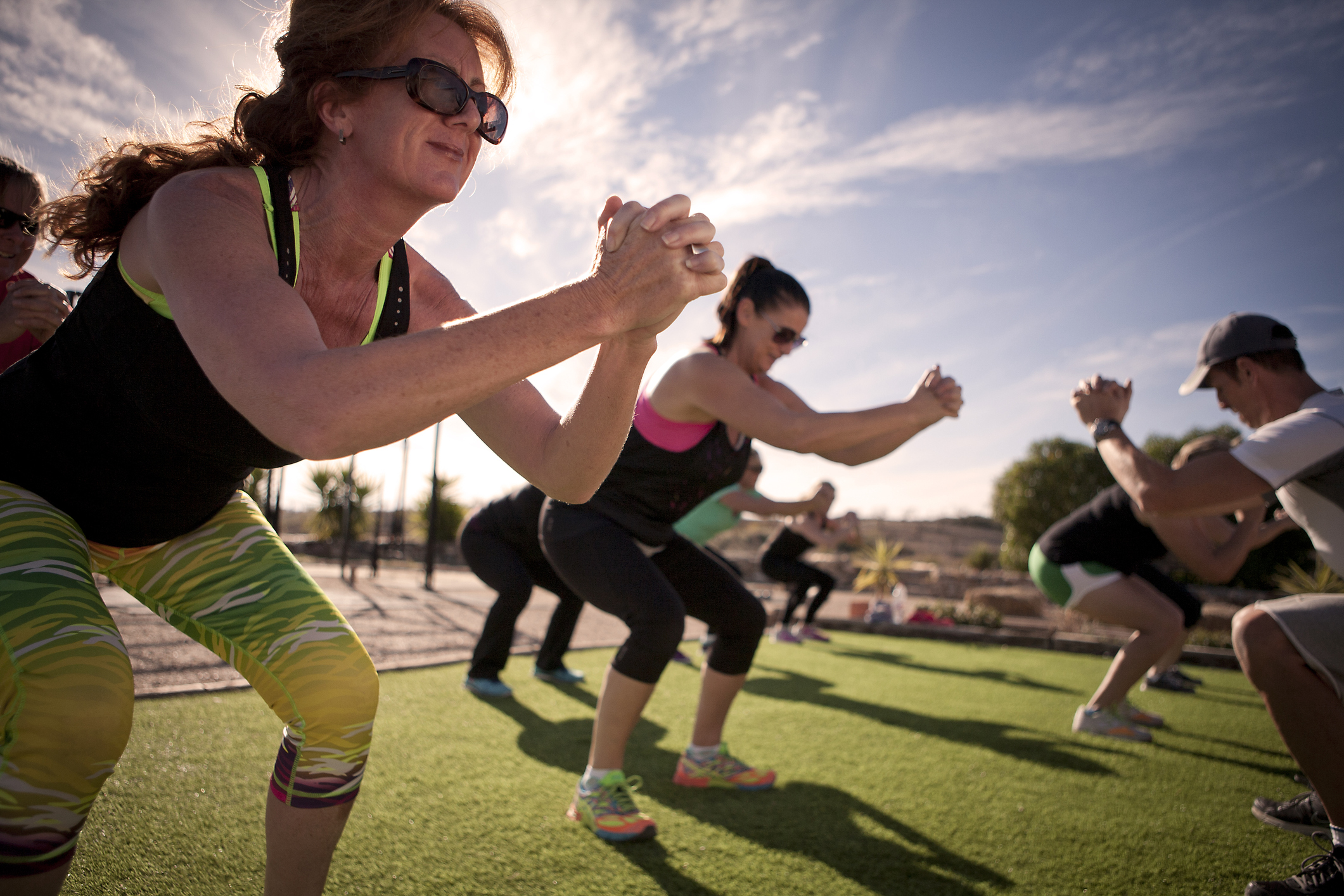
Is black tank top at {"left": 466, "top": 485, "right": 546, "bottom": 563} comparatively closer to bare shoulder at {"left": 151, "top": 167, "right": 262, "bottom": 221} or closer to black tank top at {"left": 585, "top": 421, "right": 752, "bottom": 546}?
black tank top at {"left": 585, "top": 421, "right": 752, "bottom": 546}

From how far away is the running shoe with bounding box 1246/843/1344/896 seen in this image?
2156mm

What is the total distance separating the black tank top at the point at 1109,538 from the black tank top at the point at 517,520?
354 cm

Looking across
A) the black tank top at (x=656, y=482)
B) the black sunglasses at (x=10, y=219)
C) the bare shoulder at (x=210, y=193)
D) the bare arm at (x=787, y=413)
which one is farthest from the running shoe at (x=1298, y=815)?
the black sunglasses at (x=10, y=219)

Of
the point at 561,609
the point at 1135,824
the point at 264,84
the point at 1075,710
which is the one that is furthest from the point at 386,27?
the point at 1075,710

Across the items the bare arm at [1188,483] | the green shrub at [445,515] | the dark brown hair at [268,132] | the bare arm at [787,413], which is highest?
the dark brown hair at [268,132]

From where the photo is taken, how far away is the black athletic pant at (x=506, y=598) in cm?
468

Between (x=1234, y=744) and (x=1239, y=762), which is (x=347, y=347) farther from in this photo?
(x=1234, y=744)

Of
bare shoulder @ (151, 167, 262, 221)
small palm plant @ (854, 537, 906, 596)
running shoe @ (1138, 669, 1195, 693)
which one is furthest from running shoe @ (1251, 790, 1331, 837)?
small palm plant @ (854, 537, 906, 596)

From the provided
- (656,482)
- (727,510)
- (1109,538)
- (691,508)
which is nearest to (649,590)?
(656,482)

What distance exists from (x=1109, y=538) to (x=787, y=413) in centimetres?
325

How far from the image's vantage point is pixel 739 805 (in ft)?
9.64

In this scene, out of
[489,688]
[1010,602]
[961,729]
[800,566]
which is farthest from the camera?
[1010,602]

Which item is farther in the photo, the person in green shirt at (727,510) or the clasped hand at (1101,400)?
the person in green shirt at (727,510)

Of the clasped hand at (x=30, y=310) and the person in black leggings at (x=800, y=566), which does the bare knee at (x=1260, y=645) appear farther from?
the person in black leggings at (x=800, y=566)
